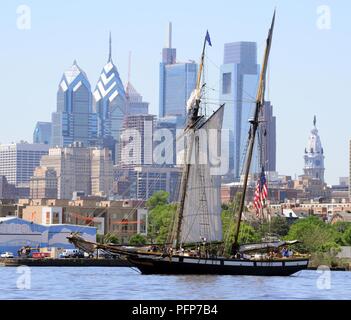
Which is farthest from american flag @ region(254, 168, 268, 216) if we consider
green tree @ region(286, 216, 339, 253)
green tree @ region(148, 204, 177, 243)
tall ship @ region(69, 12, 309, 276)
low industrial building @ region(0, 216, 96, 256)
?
low industrial building @ region(0, 216, 96, 256)

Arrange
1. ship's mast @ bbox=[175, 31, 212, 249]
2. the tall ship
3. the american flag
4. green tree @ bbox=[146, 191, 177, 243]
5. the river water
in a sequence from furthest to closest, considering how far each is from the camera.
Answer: green tree @ bbox=[146, 191, 177, 243] < ship's mast @ bbox=[175, 31, 212, 249] < the american flag < the tall ship < the river water

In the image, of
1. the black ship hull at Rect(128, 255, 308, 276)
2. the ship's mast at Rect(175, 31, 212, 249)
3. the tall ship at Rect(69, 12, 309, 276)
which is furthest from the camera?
the ship's mast at Rect(175, 31, 212, 249)

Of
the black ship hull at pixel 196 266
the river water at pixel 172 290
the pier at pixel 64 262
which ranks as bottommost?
the pier at pixel 64 262

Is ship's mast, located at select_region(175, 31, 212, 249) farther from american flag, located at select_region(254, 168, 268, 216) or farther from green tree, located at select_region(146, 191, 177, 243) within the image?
green tree, located at select_region(146, 191, 177, 243)

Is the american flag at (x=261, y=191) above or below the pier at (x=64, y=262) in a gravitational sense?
above

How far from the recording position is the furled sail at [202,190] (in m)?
87.0

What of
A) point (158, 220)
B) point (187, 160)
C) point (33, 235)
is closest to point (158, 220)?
point (158, 220)

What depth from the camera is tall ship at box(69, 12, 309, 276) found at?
8575 cm

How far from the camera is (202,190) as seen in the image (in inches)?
3467

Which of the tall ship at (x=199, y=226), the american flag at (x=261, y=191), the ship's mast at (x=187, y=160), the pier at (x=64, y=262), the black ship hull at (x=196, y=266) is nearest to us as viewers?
the black ship hull at (x=196, y=266)

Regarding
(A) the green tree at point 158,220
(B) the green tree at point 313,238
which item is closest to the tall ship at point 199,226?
(B) the green tree at point 313,238

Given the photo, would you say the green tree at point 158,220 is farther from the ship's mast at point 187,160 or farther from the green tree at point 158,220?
the ship's mast at point 187,160

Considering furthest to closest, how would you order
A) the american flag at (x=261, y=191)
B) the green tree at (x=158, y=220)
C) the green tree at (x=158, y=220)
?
the green tree at (x=158, y=220) → the green tree at (x=158, y=220) → the american flag at (x=261, y=191)
